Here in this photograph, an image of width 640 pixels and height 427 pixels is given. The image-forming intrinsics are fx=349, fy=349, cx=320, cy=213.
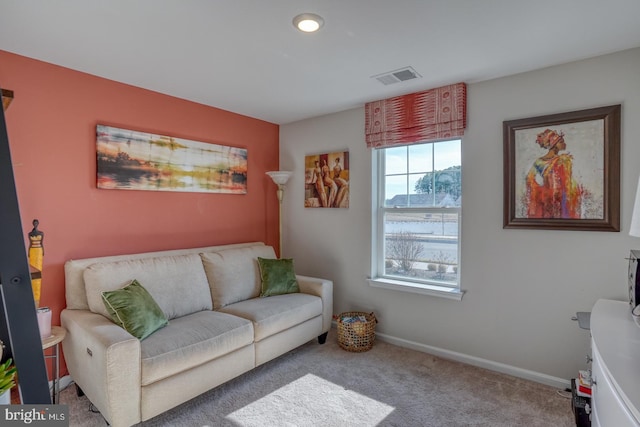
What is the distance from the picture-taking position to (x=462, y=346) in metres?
2.97

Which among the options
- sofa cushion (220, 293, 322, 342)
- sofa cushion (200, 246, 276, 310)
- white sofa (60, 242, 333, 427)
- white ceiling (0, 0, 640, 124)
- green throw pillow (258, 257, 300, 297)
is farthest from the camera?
green throw pillow (258, 257, 300, 297)

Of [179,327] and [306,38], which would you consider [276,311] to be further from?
[306,38]

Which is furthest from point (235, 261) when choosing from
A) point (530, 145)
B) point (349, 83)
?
point (530, 145)

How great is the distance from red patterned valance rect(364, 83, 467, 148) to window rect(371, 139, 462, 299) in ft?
0.48

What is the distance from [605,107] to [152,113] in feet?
11.3

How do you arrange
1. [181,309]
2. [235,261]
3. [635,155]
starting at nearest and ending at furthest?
[635,155] < [181,309] < [235,261]

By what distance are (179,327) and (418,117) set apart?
2571mm

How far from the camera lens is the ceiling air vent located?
2.64m

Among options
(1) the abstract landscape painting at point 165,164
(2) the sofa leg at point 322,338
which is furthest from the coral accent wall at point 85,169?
(2) the sofa leg at point 322,338

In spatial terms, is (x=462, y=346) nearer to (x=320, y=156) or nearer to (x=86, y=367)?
(x=320, y=156)

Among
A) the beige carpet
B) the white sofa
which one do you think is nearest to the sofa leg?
the white sofa

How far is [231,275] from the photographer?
3.13 m

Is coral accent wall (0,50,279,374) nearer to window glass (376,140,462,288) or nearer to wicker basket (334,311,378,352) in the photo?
wicker basket (334,311,378,352)

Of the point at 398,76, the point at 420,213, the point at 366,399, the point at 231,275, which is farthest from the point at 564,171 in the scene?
the point at 231,275
